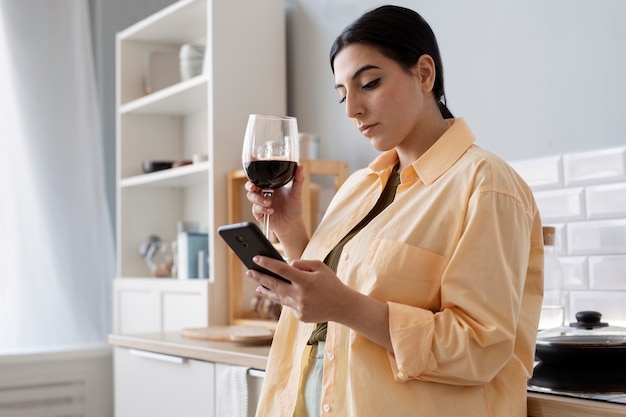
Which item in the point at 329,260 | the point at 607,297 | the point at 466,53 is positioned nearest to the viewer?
the point at 329,260

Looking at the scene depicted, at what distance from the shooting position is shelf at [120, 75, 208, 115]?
A: 3.27m

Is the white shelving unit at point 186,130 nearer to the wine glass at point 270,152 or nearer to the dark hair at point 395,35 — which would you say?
the wine glass at point 270,152

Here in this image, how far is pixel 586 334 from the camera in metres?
1.67

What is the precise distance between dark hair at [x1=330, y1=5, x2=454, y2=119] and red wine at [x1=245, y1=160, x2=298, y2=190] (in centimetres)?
23

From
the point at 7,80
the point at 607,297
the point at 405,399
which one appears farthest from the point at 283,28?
the point at 405,399

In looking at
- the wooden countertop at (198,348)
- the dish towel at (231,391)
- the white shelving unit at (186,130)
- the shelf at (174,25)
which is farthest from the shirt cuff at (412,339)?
the shelf at (174,25)

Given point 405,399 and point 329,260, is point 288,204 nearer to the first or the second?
point 329,260

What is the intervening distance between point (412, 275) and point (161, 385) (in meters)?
1.52

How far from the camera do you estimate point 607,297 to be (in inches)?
83.3

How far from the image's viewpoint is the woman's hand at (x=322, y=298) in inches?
48.0

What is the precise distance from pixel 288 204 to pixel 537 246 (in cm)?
48

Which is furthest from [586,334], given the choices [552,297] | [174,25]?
[174,25]

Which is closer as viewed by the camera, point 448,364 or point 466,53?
point 448,364

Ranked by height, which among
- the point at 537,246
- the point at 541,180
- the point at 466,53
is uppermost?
the point at 466,53
